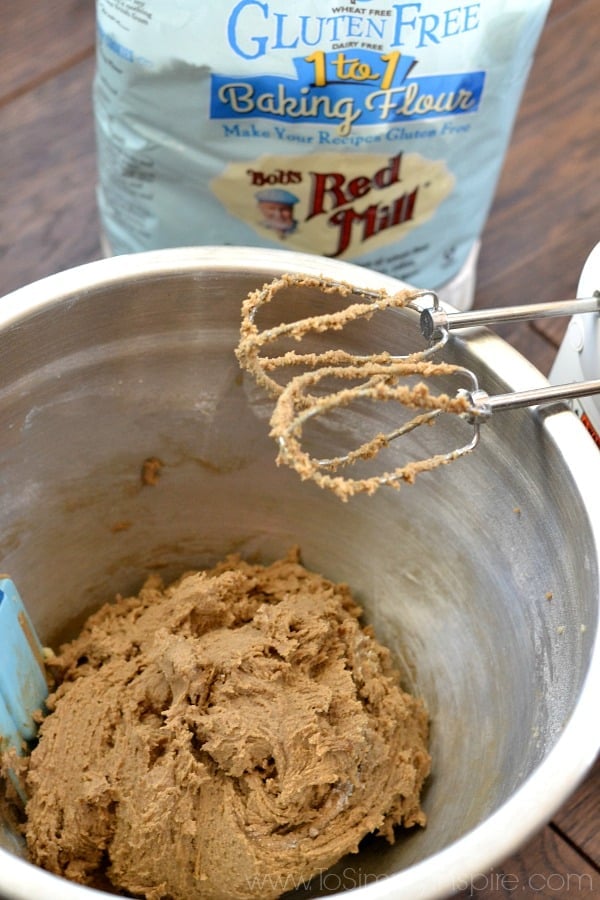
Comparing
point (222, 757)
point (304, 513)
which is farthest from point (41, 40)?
point (222, 757)

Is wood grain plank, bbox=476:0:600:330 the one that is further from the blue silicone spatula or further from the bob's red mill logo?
the blue silicone spatula

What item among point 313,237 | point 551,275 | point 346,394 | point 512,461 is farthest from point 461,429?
point 551,275

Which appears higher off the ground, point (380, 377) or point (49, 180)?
point (380, 377)

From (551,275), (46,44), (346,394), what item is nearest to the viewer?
(346,394)

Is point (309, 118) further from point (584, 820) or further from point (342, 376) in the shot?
point (584, 820)

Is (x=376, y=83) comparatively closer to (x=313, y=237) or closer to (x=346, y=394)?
(x=313, y=237)

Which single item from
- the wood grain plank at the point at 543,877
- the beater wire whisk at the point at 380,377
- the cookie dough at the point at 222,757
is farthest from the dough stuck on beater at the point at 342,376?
the wood grain plank at the point at 543,877

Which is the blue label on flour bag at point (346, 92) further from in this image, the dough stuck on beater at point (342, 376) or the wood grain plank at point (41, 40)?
the wood grain plank at point (41, 40)
